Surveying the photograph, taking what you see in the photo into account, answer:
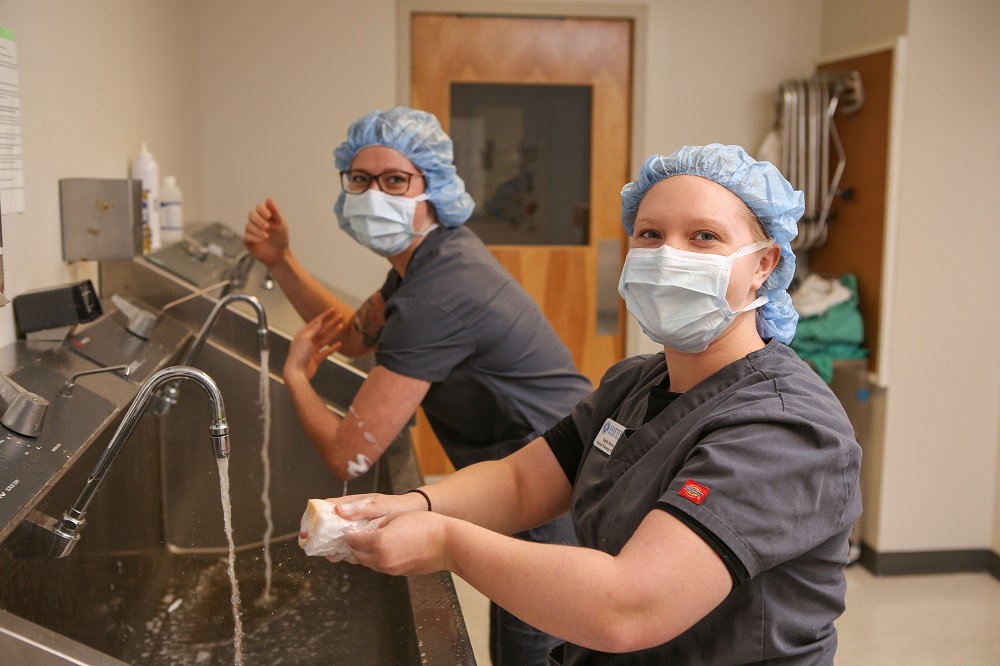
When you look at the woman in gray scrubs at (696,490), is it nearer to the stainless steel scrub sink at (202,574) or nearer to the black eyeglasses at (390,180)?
the stainless steel scrub sink at (202,574)

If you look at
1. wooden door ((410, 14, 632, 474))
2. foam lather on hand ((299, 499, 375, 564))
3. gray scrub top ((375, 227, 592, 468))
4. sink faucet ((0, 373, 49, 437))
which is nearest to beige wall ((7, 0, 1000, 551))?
wooden door ((410, 14, 632, 474))

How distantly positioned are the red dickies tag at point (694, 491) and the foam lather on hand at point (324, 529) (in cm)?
35

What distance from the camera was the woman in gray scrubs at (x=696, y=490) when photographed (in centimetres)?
90

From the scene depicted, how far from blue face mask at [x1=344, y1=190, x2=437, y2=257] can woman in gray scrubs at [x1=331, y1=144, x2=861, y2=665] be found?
71 cm

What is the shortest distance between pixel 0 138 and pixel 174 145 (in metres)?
1.67

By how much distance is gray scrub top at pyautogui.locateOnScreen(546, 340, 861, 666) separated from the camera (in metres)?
0.91

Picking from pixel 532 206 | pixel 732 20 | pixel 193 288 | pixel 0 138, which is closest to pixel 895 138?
pixel 732 20

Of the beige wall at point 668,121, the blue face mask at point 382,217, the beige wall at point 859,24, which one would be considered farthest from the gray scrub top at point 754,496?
the beige wall at point 859,24

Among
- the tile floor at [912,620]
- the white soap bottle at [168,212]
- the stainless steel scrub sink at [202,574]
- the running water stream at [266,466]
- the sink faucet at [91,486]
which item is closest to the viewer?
the sink faucet at [91,486]

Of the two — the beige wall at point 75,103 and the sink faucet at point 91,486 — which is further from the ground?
the beige wall at point 75,103

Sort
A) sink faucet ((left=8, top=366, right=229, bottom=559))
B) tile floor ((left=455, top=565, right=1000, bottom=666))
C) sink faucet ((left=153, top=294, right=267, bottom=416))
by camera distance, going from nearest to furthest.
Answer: sink faucet ((left=8, top=366, right=229, bottom=559)) → sink faucet ((left=153, top=294, right=267, bottom=416)) → tile floor ((left=455, top=565, right=1000, bottom=666))

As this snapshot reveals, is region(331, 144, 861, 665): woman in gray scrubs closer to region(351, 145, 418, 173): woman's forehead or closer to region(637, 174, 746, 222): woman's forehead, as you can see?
region(637, 174, 746, 222): woman's forehead

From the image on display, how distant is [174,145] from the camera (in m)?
3.14

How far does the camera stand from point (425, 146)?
1870mm
